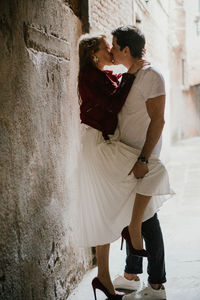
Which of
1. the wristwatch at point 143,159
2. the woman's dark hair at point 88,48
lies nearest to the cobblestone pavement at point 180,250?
the wristwatch at point 143,159

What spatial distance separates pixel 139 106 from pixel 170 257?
6.70 ft

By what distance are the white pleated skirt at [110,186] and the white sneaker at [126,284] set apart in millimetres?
645

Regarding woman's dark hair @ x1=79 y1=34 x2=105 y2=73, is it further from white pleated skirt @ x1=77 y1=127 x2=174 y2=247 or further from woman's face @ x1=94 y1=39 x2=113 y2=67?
white pleated skirt @ x1=77 y1=127 x2=174 y2=247

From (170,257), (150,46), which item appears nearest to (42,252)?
(170,257)

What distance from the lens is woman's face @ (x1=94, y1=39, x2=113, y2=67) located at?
315 centimetres

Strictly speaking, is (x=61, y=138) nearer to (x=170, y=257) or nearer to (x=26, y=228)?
(x=26, y=228)

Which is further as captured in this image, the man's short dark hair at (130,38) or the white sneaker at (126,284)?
the white sneaker at (126,284)

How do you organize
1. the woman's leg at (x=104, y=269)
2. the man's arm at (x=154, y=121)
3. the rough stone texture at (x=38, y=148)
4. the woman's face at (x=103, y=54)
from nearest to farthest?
the rough stone texture at (x=38, y=148), the man's arm at (x=154, y=121), the woman's face at (x=103, y=54), the woman's leg at (x=104, y=269)

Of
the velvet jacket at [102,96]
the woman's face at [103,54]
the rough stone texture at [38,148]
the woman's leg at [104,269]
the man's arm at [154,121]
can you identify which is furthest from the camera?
the woman's leg at [104,269]

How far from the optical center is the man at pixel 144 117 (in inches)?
115

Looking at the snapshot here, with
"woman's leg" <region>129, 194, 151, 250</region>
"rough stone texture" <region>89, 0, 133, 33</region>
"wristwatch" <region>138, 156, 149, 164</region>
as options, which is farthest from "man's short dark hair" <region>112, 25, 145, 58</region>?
"rough stone texture" <region>89, 0, 133, 33</region>

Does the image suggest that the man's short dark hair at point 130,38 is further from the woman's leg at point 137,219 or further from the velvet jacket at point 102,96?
the woman's leg at point 137,219

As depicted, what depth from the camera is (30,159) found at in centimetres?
281

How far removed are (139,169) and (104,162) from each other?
0.27 meters
